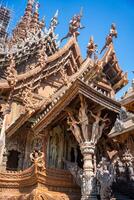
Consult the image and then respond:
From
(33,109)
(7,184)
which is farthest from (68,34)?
(7,184)

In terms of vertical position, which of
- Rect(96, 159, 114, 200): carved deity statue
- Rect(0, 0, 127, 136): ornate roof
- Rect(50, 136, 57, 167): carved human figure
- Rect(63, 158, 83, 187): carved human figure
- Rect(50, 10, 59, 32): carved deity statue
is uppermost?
Rect(50, 10, 59, 32): carved deity statue

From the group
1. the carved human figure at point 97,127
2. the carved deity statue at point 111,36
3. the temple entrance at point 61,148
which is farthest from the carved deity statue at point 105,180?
the carved deity statue at point 111,36

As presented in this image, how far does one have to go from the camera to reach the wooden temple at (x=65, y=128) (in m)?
7.36

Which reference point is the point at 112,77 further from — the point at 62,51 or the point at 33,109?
the point at 33,109

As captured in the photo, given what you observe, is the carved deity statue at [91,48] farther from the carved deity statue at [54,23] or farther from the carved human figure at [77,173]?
the carved human figure at [77,173]

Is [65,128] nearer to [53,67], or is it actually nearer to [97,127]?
[97,127]

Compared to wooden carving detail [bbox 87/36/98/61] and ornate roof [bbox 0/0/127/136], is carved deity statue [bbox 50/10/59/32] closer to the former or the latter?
ornate roof [bbox 0/0/127/136]

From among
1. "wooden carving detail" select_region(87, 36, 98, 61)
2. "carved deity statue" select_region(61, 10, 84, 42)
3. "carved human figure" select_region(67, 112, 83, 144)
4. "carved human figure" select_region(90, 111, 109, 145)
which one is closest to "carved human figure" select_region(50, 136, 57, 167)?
"carved human figure" select_region(67, 112, 83, 144)

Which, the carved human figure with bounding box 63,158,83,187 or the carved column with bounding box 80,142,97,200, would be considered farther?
the carved human figure with bounding box 63,158,83,187

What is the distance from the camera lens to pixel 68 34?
15.5 m

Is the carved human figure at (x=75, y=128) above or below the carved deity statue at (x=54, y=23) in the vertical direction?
below

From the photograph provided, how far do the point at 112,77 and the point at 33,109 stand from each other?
697cm

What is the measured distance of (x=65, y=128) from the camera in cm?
1011

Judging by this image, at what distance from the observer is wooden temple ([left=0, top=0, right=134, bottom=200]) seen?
24.1 feet
